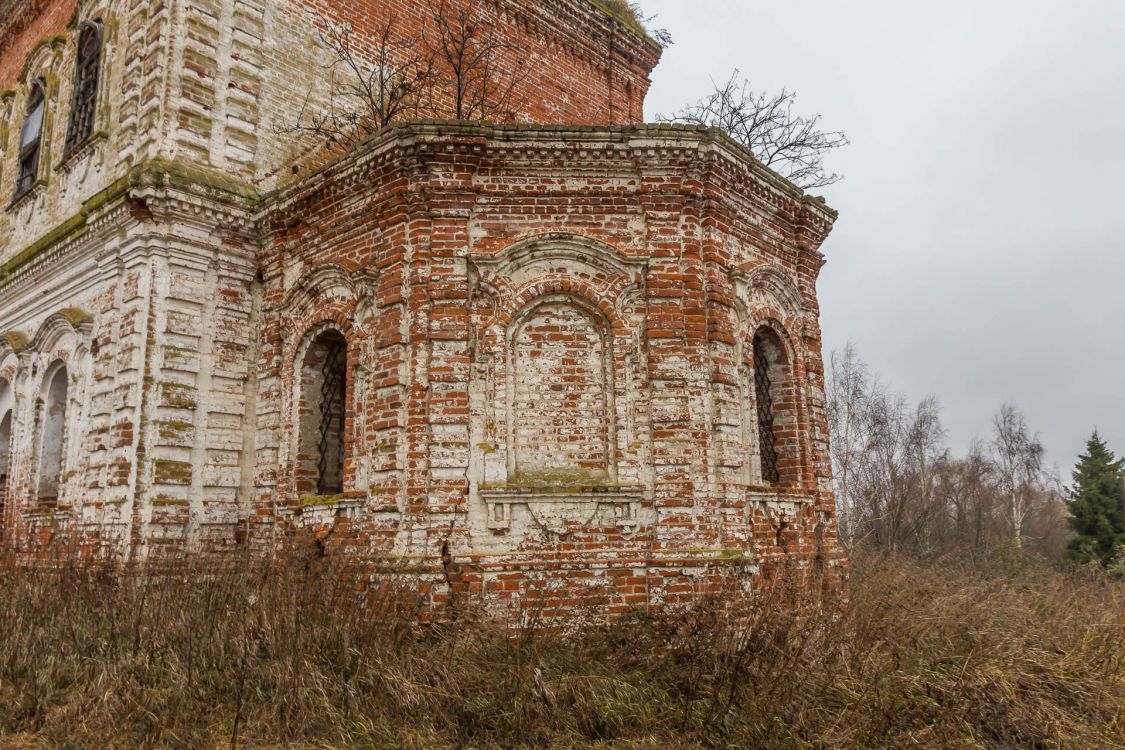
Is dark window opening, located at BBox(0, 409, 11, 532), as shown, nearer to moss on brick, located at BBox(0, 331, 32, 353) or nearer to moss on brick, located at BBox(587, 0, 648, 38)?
moss on brick, located at BBox(0, 331, 32, 353)

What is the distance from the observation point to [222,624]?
225 inches

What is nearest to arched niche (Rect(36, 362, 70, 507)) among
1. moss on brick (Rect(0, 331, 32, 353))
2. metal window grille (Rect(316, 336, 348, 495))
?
moss on brick (Rect(0, 331, 32, 353))

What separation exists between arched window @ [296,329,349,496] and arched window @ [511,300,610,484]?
214cm

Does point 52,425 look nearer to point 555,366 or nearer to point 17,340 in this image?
point 17,340

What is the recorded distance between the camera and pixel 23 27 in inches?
516

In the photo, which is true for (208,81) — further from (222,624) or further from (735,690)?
(735,690)

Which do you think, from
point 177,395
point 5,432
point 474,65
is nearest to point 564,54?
point 474,65

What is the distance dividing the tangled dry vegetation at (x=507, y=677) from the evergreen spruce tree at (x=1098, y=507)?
20176 millimetres

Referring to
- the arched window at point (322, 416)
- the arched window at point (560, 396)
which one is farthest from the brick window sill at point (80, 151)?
the arched window at point (560, 396)

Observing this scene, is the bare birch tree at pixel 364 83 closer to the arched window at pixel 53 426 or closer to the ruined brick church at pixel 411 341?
the ruined brick church at pixel 411 341

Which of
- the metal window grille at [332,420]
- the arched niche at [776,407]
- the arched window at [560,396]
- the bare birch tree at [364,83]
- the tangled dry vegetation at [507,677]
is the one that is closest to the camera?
the tangled dry vegetation at [507,677]

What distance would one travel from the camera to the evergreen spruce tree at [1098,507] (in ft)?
77.0

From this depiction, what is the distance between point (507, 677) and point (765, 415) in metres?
4.73

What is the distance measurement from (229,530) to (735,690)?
19.3ft
